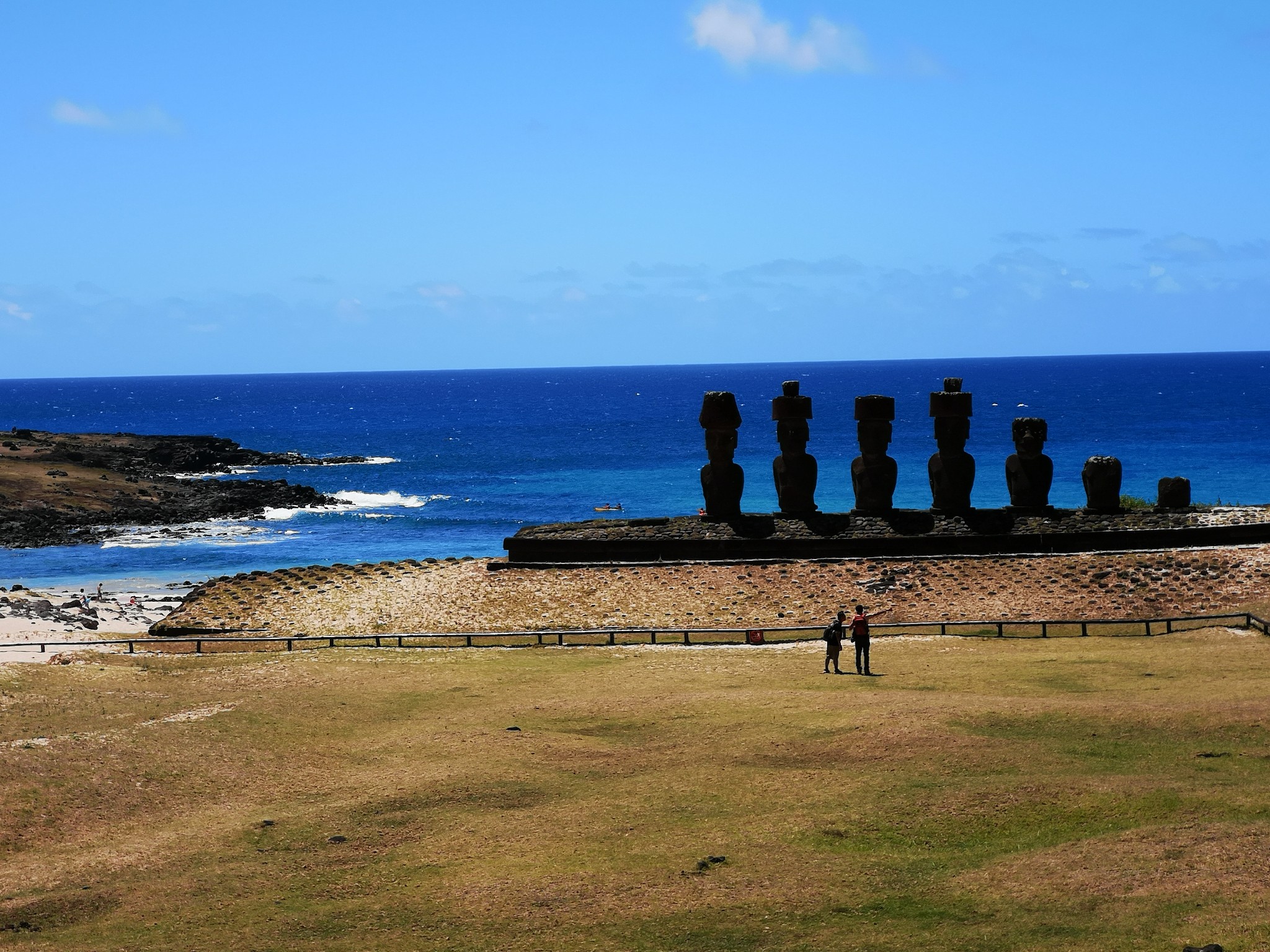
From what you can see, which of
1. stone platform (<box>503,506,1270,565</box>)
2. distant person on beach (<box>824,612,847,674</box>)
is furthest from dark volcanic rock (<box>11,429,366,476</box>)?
distant person on beach (<box>824,612,847,674</box>)

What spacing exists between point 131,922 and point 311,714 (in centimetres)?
859

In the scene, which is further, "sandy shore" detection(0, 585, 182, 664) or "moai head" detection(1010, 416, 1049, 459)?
"moai head" detection(1010, 416, 1049, 459)

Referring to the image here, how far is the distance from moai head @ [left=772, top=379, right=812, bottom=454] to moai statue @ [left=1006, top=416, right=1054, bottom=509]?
5781 mm

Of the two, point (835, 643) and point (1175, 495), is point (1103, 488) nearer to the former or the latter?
point (1175, 495)

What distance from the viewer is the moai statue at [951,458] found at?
131 feet

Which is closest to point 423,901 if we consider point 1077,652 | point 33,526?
point 1077,652

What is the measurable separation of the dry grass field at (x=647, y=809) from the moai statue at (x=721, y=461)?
1334 cm

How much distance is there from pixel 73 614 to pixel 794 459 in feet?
78.5

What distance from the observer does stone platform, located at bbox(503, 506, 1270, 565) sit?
3734 cm

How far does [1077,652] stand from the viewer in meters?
28.2

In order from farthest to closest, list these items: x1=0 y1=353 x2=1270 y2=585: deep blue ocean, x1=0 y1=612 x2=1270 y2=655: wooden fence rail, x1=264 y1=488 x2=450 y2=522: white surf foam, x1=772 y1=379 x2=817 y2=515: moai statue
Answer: x1=264 y1=488 x2=450 y2=522: white surf foam < x1=0 y1=353 x2=1270 y2=585: deep blue ocean < x1=772 y1=379 x2=817 y2=515: moai statue < x1=0 y1=612 x2=1270 y2=655: wooden fence rail

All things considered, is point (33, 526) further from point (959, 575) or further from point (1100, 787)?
point (1100, 787)

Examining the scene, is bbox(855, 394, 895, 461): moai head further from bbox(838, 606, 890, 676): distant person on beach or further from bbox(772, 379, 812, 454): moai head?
bbox(838, 606, 890, 676): distant person on beach

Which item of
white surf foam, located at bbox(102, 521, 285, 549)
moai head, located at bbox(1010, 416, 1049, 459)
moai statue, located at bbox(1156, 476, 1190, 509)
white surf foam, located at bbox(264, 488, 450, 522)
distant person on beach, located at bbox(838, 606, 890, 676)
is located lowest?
white surf foam, located at bbox(102, 521, 285, 549)
